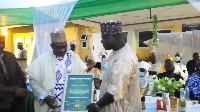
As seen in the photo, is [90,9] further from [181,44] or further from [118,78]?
[181,44]

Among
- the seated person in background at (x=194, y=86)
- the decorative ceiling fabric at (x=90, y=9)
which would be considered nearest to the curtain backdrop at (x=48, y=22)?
the decorative ceiling fabric at (x=90, y=9)

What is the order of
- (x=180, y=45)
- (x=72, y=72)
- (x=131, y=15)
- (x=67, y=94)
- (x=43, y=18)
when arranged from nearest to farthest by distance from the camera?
(x=67, y=94), (x=72, y=72), (x=43, y=18), (x=131, y=15), (x=180, y=45)

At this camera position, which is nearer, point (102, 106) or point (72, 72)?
point (102, 106)

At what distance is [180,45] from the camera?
1062 centimetres

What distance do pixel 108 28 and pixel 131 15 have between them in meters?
5.32

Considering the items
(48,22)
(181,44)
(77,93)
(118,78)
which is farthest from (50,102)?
(181,44)

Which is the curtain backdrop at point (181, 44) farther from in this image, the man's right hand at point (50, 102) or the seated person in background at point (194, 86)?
the man's right hand at point (50, 102)

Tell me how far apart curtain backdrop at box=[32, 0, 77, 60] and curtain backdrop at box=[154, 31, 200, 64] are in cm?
616

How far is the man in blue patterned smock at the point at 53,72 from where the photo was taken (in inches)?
128

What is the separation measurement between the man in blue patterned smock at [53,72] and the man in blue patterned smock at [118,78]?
84cm

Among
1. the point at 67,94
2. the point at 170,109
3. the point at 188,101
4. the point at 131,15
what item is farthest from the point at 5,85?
the point at 131,15

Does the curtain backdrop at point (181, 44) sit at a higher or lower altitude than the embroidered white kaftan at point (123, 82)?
higher

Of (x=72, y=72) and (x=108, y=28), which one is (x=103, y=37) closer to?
(x=108, y=28)

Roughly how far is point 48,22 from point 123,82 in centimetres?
363
